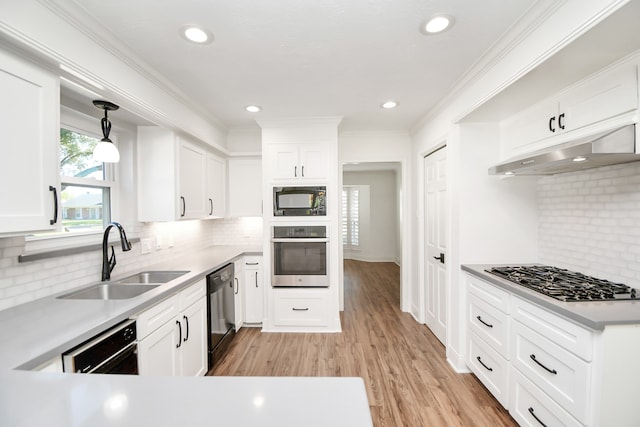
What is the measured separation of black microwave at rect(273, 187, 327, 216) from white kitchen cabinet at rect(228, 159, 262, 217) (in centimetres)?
59

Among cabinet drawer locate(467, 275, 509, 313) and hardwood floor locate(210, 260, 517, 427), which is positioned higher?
cabinet drawer locate(467, 275, 509, 313)

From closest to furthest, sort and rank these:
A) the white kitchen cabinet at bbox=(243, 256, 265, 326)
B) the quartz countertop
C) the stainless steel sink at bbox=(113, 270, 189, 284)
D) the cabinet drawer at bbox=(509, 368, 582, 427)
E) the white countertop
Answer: the white countertop, the quartz countertop, the cabinet drawer at bbox=(509, 368, 582, 427), the stainless steel sink at bbox=(113, 270, 189, 284), the white kitchen cabinet at bbox=(243, 256, 265, 326)

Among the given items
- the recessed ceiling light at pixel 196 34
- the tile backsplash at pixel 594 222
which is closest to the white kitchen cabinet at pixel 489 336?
the tile backsplash at pixel 594 222

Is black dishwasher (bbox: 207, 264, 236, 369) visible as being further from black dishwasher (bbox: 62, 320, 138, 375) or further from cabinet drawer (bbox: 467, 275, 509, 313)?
cabinet drawer (bbox: 467, 275, 509, 313)

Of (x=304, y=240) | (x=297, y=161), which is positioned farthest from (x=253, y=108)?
(x=304, y=240)

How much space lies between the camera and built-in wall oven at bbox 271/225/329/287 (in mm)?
3164

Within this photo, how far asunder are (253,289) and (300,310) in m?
0.63

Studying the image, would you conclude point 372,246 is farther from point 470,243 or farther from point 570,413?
point 570,413

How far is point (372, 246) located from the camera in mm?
7590

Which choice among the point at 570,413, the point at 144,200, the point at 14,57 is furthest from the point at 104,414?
the point at 144,200

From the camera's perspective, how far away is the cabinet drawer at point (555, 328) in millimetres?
1316

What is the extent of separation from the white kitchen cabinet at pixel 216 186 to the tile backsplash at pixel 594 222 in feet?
10.8

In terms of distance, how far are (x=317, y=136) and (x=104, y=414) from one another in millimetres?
2913

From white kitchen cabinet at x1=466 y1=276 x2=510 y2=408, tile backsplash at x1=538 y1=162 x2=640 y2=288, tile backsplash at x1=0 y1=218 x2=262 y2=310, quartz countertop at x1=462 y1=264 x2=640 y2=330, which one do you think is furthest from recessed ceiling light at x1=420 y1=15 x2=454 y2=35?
tile backsplash at x1=0 y1=218 x2=262 y2=310
